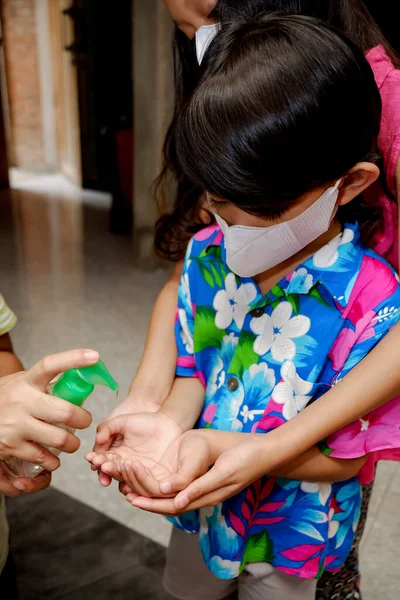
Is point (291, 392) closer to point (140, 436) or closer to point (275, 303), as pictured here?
point (275, 303)

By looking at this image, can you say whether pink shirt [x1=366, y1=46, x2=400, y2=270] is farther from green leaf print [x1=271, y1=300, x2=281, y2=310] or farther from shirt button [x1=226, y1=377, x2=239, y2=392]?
shirt button [x1=226, y1=377, x2=239, y2=392]

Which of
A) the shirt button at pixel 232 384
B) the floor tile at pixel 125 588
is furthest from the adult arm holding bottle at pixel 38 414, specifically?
the floor tile at pixel 125 588

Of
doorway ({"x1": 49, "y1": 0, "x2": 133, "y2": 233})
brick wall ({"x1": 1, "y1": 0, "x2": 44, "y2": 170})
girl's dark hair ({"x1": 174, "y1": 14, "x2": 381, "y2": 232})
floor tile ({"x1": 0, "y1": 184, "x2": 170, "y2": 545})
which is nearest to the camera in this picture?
girl's dark hair ({"x1": 174, "y1": 14, "x2": 381, "y2": 232})

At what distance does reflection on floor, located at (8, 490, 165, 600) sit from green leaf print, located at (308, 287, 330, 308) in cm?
114

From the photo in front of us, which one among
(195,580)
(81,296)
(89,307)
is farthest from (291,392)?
(81,296)

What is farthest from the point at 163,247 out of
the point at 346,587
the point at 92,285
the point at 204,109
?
the point at 92,285

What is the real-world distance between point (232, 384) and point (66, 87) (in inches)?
216

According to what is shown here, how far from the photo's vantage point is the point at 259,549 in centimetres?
96

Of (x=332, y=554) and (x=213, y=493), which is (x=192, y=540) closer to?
Result: (x=332, y=554)

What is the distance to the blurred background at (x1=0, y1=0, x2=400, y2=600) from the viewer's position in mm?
1756

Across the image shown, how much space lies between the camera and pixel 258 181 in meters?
0.72

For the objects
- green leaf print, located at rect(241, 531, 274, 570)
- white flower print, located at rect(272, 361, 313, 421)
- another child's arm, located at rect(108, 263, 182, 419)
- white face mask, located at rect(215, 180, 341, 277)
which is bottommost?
green leaf print, located at rect(241, 531, 274, 570)

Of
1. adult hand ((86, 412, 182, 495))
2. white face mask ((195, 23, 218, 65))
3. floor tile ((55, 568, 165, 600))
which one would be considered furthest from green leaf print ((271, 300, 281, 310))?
floor tile ((55, 568, 165, 600))

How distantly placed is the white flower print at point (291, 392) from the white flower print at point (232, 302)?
0.12 meters
